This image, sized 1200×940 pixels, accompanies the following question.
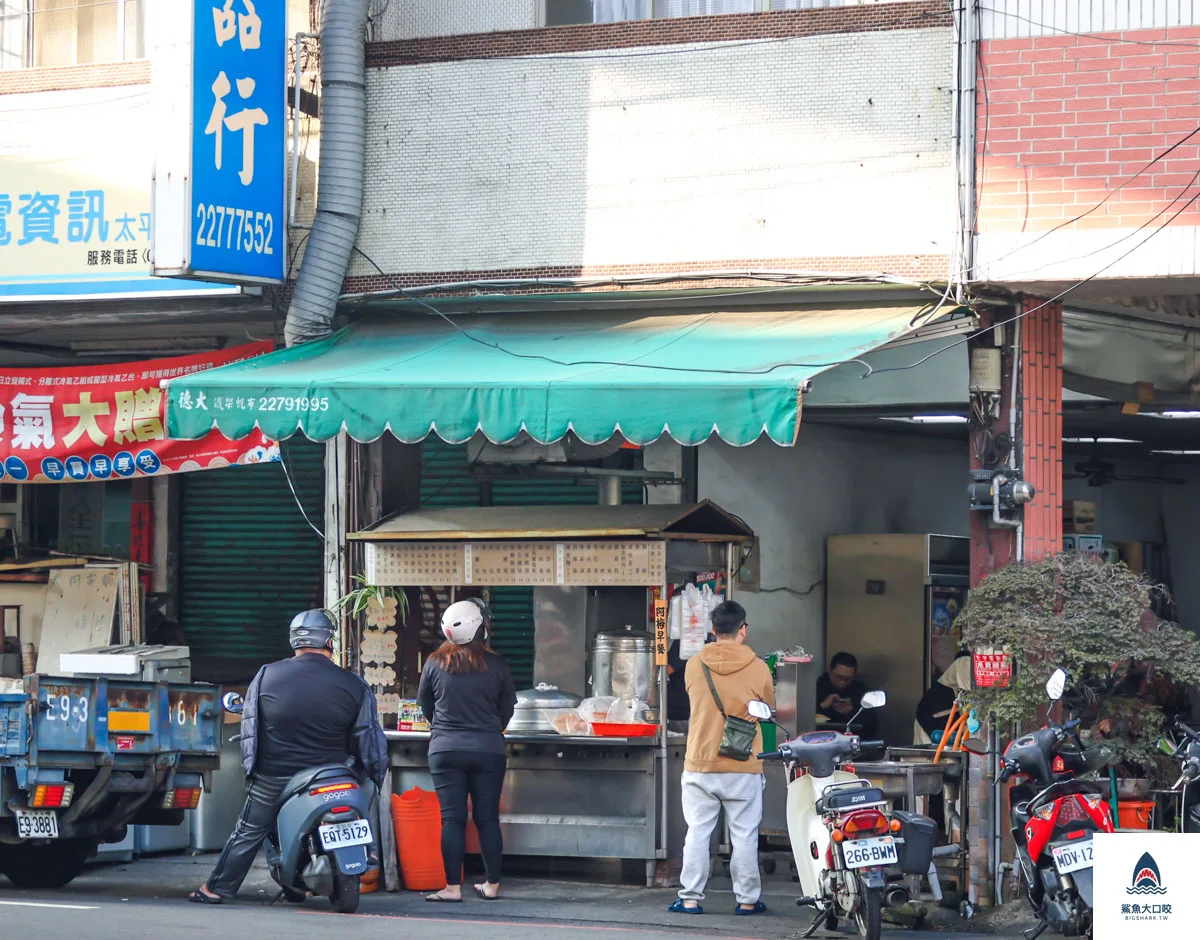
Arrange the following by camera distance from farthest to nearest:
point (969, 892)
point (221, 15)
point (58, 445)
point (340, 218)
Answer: point (58, 445) < point (340, 218) < point (221, 15) < point (969, 892)

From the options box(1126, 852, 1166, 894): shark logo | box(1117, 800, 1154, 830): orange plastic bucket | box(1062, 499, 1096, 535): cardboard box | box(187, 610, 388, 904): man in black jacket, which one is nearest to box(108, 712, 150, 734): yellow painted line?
box(187, 610, 388, 904): man in black jacket

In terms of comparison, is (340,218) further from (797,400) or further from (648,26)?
(797,400)

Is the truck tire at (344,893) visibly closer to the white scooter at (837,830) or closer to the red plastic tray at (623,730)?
the red plastic tray at (623,730)

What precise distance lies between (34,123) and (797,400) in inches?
264

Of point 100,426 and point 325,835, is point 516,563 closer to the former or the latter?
point 325,835

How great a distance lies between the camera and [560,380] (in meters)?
10.1

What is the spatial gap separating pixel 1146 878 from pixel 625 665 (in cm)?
615

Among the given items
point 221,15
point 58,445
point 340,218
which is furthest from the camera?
point 58,445

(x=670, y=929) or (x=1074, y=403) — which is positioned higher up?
(x=1074, y=403)

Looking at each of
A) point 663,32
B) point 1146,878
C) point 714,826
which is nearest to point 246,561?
point 663,32

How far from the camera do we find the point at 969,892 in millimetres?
10188

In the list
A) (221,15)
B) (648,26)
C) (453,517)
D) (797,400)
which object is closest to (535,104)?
(648,26)

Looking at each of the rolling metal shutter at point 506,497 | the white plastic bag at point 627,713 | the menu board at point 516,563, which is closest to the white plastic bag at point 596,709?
the white plastic bag at point 627,713

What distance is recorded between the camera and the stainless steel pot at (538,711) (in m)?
11.4
